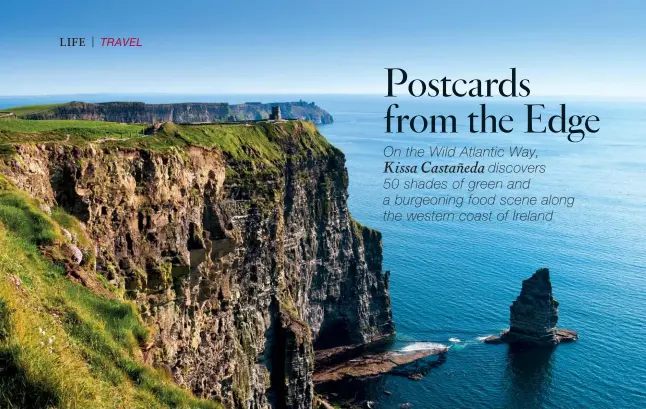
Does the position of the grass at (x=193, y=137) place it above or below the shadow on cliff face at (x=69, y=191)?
above

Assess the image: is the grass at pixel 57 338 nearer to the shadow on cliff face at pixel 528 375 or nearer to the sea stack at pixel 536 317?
the shadow on cliff face at pixel 528 375

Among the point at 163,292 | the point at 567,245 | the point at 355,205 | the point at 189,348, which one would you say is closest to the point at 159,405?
the point at 163,292

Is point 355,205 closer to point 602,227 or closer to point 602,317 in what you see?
point 602,227

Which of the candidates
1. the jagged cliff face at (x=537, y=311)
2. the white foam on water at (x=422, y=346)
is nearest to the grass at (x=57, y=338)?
the white foam on water at (x=422, y=346)

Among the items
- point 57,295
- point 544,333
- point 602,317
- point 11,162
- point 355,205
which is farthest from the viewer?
point 355,205

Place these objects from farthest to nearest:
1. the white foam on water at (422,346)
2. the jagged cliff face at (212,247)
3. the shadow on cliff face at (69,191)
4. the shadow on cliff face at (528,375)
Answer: the white foam on water at (422,346), the shadow on cliff face at (528,375), the jagged cliff face at (212,247), the shadow on cliff face at (69,191)

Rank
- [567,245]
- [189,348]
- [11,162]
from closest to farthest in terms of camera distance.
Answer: [11,162], [189,348], [567,245]

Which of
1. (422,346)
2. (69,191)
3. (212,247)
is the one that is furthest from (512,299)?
(69,191)
